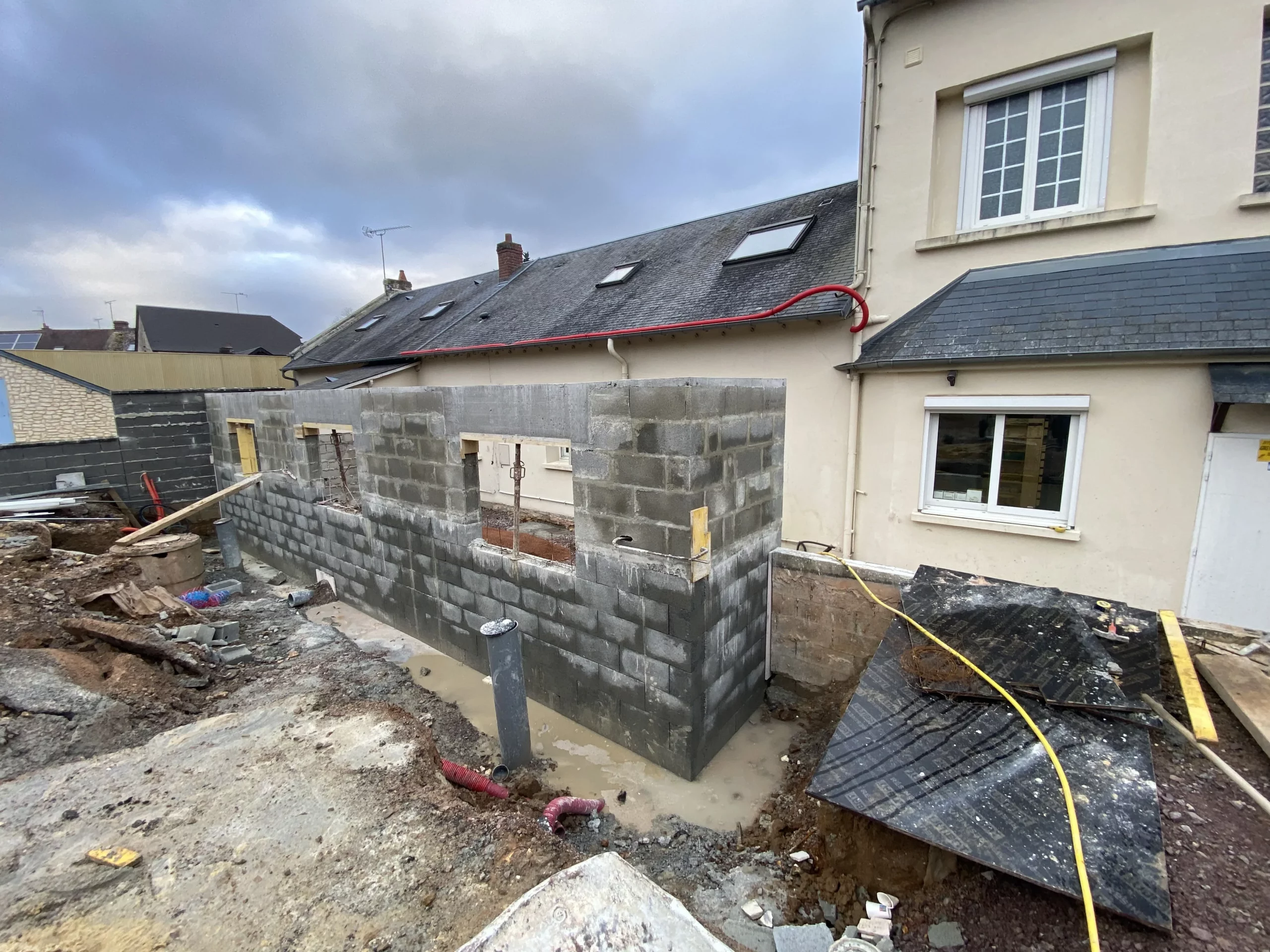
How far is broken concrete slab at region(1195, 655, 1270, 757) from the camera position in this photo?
2830mm

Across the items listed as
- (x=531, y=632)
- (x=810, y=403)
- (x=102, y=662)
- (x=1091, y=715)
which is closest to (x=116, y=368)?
(x=102, y=662)

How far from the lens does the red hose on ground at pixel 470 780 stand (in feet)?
11.7

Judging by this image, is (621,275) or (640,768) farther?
(621,275)

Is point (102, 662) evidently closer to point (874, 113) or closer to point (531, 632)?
point (531, 632)

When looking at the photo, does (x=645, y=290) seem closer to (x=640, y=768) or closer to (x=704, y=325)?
(x=704, y=325)

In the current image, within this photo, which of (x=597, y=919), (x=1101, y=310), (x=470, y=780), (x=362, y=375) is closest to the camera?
(x=597, y=919)

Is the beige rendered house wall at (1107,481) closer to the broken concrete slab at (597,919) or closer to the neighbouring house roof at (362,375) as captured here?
the broken concrete slab at (597,919)

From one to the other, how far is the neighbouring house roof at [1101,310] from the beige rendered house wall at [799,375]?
2.45ft

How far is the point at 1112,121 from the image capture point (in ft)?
18.0

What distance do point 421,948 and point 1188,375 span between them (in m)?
7.34

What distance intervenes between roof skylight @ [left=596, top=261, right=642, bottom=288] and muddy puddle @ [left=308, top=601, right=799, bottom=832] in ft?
27.9

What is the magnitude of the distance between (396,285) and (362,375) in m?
9.96

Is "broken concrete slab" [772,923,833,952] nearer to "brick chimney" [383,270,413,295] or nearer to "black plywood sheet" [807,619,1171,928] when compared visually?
"black plywood sheet" [807,619,1171,928]

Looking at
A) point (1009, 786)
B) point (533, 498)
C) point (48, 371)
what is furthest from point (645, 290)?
point (48, 371)
